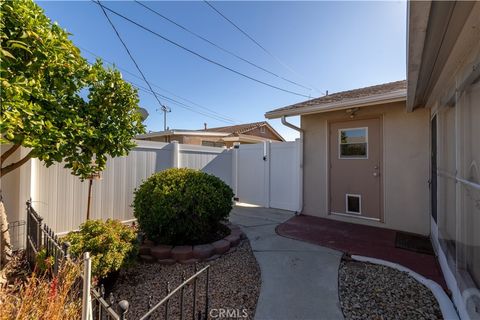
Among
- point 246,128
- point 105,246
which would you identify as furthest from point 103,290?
point 246,128

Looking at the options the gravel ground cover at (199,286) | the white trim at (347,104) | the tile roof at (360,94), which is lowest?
the gravel ground cover at (199,286)

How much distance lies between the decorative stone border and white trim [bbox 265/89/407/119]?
359 centimetres

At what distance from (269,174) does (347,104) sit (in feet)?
10.2

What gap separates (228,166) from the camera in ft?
25.2

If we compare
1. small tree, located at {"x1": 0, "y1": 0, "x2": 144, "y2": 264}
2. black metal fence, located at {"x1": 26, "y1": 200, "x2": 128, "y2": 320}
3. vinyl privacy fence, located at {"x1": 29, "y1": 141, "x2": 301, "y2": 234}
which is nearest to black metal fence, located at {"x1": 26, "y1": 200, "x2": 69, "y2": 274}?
black metal fence, located at {"x1": 26, "y1": 200, "x2": 128, "y2": 320}

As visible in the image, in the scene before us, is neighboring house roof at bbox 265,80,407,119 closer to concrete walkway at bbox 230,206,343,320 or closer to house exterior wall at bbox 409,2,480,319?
house exterior wall at bbox 409,2,480,319

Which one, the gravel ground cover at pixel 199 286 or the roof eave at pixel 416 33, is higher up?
the roof eave at pixel 416 33

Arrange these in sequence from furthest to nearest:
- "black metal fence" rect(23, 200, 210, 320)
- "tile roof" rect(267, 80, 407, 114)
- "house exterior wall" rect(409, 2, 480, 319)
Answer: "tile roof" rect(267, 80, 407, 114) < "house exterior wall" rect(409, 2, 480, 319) < "black metal fence" rect(23, 200, 210, 320)

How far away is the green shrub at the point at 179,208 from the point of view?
3.50 metres

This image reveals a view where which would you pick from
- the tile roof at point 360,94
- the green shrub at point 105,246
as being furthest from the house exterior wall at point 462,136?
the green shrub at point 105,246

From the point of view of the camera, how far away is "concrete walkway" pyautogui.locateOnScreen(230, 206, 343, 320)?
2.23 m

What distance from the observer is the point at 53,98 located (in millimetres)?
2355

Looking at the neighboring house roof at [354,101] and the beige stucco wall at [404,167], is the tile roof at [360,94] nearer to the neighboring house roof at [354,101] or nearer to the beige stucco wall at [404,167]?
the neighboring house roof at [354,101]

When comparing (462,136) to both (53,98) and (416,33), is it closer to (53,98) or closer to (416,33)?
(416,33)
